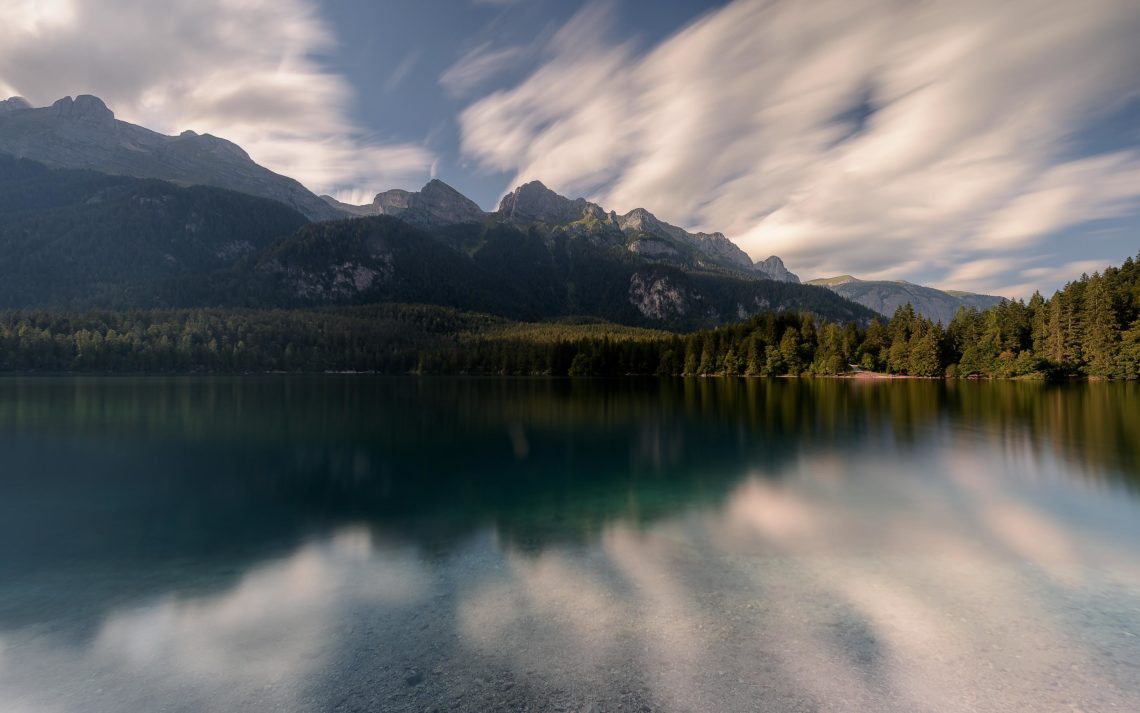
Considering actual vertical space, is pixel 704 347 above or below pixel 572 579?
above

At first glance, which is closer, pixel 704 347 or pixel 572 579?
pixel 572 579

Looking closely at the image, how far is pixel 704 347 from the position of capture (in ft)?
488

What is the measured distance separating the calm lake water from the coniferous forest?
89537 mm

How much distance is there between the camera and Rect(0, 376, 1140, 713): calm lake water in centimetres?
918

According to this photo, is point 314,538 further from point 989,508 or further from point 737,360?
point 737,360

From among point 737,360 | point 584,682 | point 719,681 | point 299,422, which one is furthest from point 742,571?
point 737,360

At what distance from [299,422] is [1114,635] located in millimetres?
53974

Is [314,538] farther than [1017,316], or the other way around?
[1017,316]

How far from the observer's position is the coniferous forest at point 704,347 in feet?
327

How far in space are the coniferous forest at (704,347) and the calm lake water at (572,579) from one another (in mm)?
89537

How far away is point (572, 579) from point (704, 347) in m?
140

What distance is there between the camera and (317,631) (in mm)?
11289

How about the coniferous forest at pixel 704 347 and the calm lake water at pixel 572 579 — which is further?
the coniferous forest at pixel 704 347

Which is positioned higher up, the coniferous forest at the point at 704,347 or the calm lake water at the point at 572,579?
the coniferous forest at the point at 704,347
